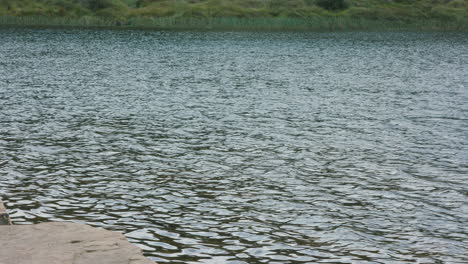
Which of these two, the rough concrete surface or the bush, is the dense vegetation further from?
the rough concrete surface

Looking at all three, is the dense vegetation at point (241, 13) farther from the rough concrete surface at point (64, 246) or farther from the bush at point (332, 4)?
the rough concrete surface at point (64, 246)

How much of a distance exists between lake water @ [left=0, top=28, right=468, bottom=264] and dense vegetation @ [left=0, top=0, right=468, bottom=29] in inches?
3307

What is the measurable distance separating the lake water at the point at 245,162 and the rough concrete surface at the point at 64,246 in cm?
170

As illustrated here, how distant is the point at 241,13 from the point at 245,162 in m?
130

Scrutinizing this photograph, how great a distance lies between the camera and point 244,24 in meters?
130

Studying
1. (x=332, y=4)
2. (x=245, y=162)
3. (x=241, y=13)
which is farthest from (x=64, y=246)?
(x=332, y=4)

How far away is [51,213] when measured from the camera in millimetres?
16828

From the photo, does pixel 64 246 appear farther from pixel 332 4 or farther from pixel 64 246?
pixel 332 4

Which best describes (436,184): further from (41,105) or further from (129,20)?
(129,20)

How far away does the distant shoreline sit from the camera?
431ft

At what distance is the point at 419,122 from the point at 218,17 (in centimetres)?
11835

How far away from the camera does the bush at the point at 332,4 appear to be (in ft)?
540

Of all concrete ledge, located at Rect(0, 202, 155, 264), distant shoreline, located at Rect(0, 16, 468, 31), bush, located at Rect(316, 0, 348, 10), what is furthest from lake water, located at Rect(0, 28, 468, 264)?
bush, located at Rect(316, 0, 348, 10)

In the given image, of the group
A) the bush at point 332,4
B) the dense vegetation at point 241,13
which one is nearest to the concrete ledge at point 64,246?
the dense vegetation at point 241,13
